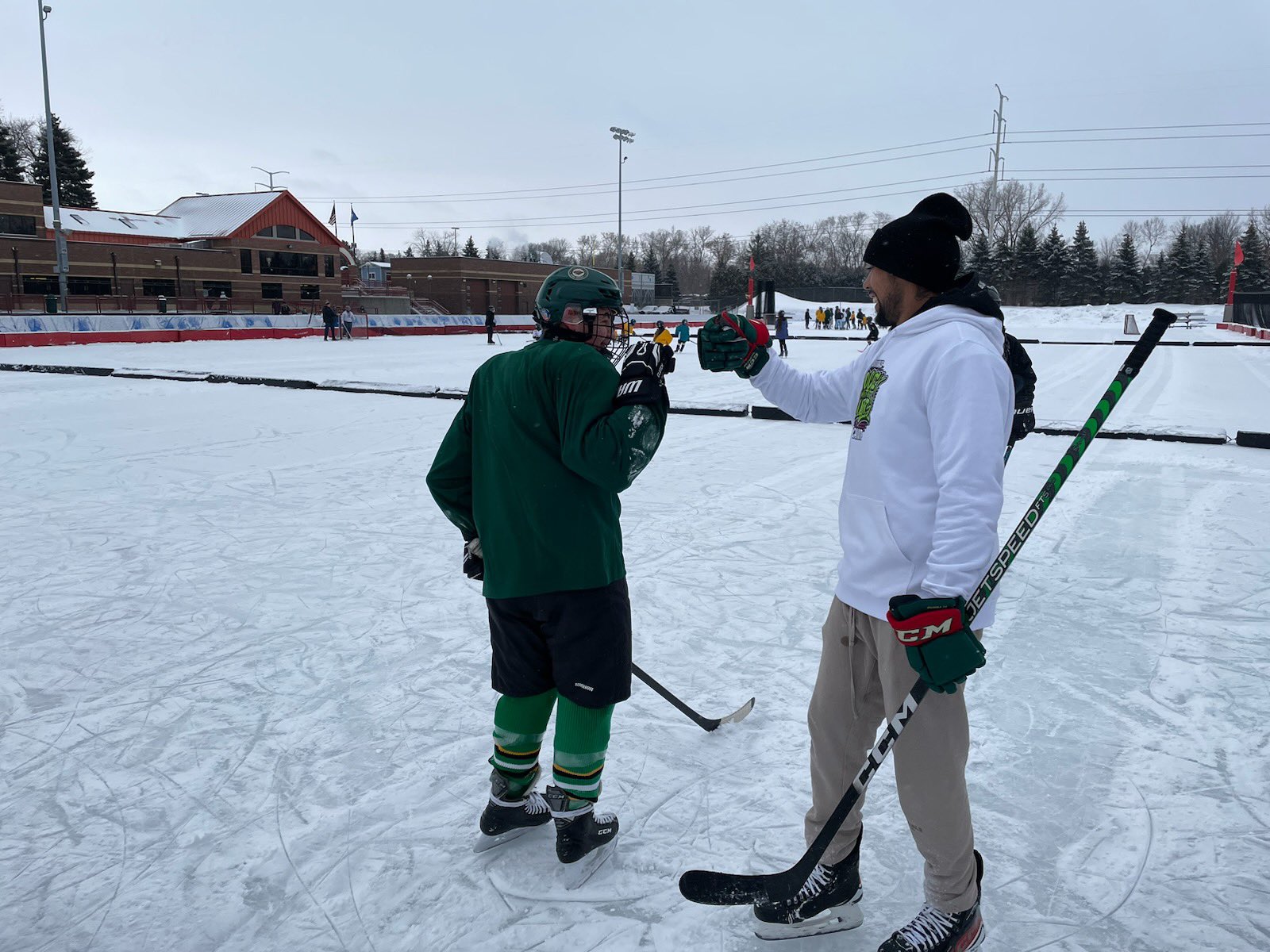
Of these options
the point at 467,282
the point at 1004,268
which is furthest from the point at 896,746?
the point at 1004,268

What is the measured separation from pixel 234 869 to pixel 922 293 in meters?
2.50

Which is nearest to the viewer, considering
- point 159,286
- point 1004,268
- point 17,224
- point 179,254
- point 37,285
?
point 17,224

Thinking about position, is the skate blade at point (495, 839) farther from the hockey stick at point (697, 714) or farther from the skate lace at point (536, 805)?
the hockey stick at point (697, 714)

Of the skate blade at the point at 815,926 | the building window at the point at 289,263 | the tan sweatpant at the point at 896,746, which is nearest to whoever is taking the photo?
the tan sweatpant at the point at 896,746

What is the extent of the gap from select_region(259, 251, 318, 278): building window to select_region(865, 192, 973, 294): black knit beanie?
55.9 meters

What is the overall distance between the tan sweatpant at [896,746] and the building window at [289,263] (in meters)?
56.0

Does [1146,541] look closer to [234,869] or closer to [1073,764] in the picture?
[1073,764]

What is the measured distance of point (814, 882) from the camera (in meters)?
2.29

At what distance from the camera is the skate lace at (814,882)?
2.27m

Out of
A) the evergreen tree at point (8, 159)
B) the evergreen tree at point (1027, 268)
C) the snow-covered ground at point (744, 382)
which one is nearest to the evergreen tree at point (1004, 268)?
the evergreen tree at point (1027, 268)

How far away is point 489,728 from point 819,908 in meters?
1.49

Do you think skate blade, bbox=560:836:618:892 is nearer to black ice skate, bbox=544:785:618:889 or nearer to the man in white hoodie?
black ice skate, bbox=544:785:618:889

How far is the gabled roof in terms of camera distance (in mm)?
46938

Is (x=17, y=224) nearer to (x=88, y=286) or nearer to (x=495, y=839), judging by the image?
(x=88, y=286)
